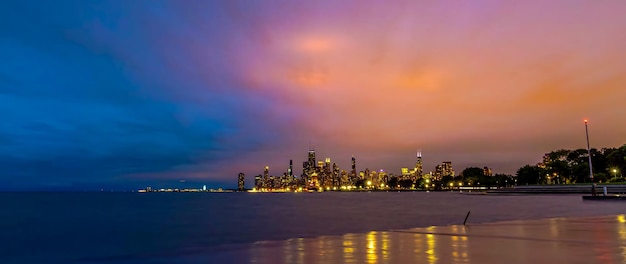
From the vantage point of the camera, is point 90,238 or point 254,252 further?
point 90,238

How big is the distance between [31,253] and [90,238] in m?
11.6

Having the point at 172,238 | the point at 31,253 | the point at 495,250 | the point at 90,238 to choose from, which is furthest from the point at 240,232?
the point at 495,250

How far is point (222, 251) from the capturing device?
61.5 feet

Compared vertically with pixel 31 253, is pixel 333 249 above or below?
above

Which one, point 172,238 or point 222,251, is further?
point 172,238

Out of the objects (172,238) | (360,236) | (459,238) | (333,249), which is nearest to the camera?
(333,249)

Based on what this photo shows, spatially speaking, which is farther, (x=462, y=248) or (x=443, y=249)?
(x=462, y=248)

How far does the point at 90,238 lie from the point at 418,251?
43649 millimetres

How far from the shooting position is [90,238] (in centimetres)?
4962

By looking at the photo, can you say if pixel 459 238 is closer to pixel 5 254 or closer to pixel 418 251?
pixel 418 251

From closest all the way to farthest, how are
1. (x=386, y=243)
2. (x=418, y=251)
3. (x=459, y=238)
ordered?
(x=418, y=251) < (x=386, y=243) < (x=459, y=238)

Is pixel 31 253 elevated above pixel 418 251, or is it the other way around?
pixel 418 251

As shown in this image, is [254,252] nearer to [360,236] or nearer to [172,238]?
[360,236]

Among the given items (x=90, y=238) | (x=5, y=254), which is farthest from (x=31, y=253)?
Result: (x=90, y=238)
